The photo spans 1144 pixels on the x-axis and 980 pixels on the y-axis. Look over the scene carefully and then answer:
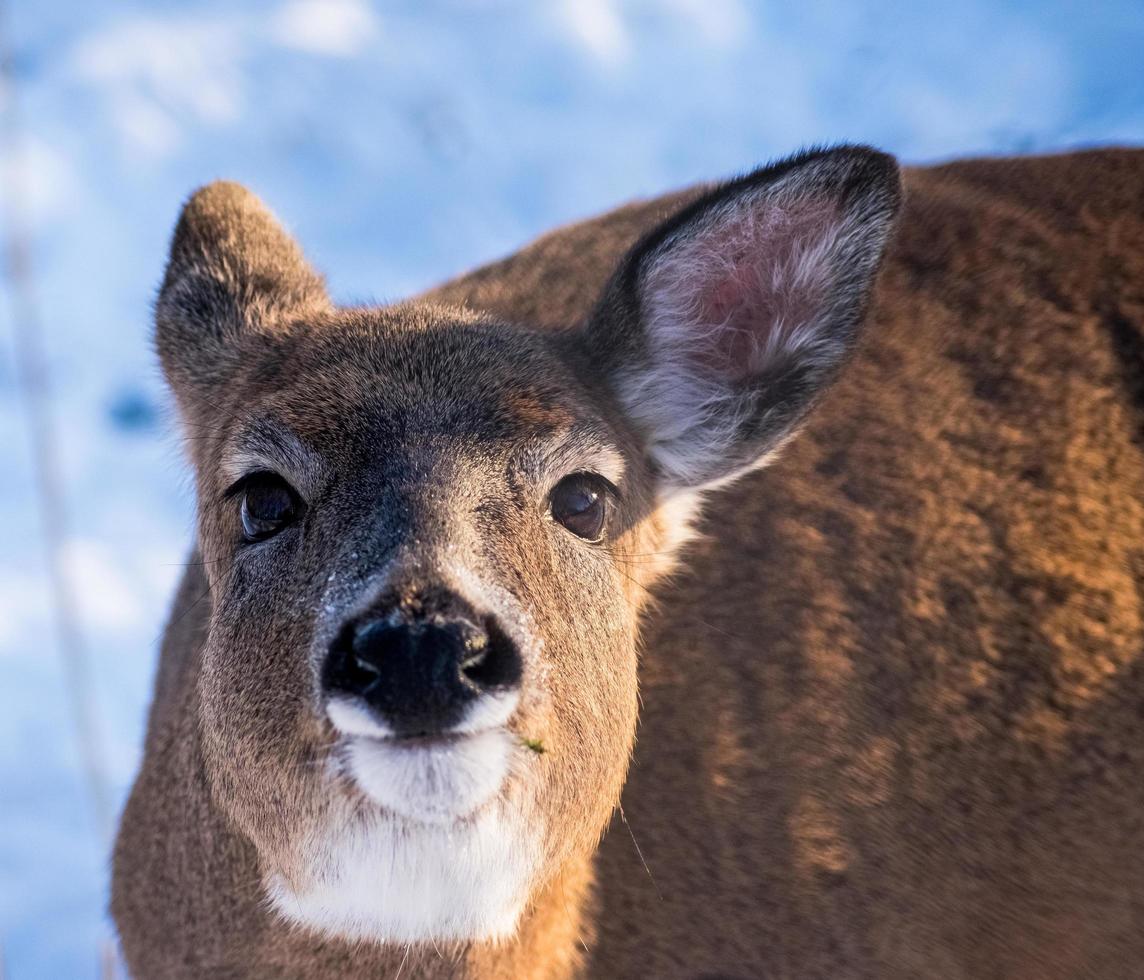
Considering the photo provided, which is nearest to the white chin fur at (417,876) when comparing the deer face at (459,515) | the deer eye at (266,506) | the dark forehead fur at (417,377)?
the deer face at (459,515)

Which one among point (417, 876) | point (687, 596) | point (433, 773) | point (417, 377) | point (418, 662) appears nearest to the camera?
point (418, 662)

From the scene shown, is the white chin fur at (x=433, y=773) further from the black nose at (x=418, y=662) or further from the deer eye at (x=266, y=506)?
the deer eye at (x=266, y=506)

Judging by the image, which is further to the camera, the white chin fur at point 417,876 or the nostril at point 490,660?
the white chin fur at point 417,876

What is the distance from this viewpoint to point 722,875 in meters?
4.30

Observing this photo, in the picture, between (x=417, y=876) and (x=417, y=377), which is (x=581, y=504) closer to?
(x=417, y=377)

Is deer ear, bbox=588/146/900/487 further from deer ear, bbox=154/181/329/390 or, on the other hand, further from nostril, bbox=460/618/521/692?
nostril, bbox=460/618/521/692

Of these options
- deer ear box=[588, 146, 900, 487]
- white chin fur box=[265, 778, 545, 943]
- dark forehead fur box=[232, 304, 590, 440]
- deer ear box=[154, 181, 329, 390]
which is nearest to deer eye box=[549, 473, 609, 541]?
dark forehead fur box=[232, 304, 590, 440]

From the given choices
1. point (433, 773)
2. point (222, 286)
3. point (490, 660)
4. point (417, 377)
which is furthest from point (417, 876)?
point (222, 286)

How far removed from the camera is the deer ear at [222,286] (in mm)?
4316

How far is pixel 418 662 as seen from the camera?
2.68m

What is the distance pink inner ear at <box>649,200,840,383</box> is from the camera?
390cm

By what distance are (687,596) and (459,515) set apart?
1546 mm

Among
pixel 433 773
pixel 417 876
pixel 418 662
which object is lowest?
pixel 417 876

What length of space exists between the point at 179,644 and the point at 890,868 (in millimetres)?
2461
